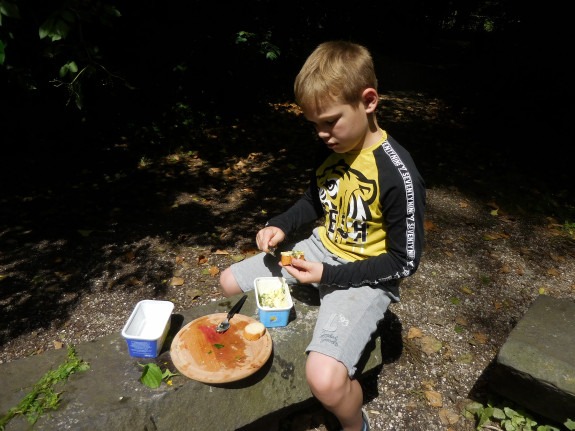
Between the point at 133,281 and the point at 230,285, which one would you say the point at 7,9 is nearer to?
the point at 230,285

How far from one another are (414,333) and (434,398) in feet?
1.91

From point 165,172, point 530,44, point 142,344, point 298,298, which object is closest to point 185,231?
point 165,172

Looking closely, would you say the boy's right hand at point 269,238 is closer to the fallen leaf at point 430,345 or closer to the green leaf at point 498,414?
the fallen leaf at point 430,345

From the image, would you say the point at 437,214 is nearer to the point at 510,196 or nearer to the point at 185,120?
the point at 510,196

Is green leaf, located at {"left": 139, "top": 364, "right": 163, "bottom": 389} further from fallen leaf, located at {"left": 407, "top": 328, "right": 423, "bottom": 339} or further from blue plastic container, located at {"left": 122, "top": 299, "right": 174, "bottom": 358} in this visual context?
fallen leaf, located at {"left": 407, "top": 328, "right": 423, "bottom": 339}

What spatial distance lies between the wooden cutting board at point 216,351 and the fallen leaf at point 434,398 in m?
1.35

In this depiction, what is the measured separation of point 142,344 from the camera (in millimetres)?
1959

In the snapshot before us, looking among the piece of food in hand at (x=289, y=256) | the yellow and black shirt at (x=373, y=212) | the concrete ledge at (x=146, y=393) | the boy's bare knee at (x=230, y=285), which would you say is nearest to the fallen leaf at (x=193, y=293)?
the boy's bare knee at (x=230, y=285)

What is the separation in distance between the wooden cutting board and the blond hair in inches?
51.3

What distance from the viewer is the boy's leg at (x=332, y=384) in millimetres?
1879

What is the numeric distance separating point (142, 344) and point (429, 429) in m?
1.88

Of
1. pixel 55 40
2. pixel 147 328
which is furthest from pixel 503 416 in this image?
pixel 55 40

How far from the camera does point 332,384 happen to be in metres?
1.87

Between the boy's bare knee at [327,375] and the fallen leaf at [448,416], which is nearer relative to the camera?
the boy's bare knee at [327,375]
